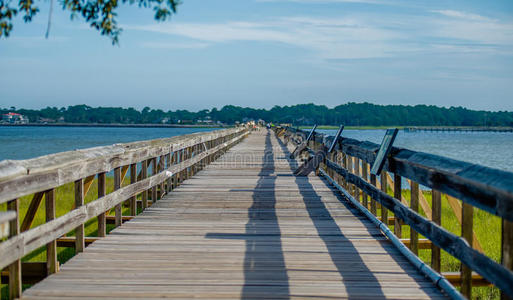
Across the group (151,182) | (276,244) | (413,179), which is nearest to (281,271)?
(276,244)

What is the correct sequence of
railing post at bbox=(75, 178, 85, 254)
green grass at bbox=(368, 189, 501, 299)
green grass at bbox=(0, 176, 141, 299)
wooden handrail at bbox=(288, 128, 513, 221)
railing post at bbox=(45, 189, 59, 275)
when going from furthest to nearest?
green grass at bbox=(0, 176, 141, 299)
green grass at bbox=(368, 189, 501, 299)
railing post at bbox=(75, 178, 85, 254)
railing post at bbox=(45, 189, 59, 275)
wooden handrail at bbox=(288, 128, 513, 221)

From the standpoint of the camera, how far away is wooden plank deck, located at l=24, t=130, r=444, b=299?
3877 millimetres

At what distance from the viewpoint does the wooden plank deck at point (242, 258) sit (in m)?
3.88

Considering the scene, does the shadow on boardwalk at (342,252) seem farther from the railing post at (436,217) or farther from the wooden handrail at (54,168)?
the wooden handrail at (54,168)

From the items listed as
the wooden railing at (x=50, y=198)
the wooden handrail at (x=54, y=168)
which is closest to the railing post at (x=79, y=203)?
the wooden railing at (x=50, y=198)

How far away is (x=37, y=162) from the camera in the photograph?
155 inches

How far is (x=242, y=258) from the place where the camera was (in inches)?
190

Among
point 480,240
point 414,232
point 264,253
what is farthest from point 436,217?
point 480,240

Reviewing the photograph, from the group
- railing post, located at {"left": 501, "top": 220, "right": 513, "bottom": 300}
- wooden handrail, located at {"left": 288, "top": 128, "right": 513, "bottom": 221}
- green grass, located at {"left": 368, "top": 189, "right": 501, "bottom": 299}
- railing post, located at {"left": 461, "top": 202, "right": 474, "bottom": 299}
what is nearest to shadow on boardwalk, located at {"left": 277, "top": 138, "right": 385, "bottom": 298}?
railing post, located at {"left": 461, "top": 202, "right": 474, "bottom": 299}

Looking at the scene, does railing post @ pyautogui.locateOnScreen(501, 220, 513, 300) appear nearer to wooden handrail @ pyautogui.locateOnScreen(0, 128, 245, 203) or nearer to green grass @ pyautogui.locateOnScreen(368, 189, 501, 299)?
wooden handrail @ pyautogui.locateOnScreen(0, 128, 245, 203)

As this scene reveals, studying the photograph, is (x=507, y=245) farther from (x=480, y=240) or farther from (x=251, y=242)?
(x=480, y=240)

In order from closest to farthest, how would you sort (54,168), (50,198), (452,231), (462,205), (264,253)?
(462,205) → (54,168) → (50,198) → (264,253) → (452,231)

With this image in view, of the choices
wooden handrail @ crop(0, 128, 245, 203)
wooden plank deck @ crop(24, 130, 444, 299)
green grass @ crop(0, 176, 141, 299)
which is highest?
wooden handrail @ crop(0, 128, 245, 203)

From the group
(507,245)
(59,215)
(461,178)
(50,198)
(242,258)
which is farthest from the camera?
(59,215)
